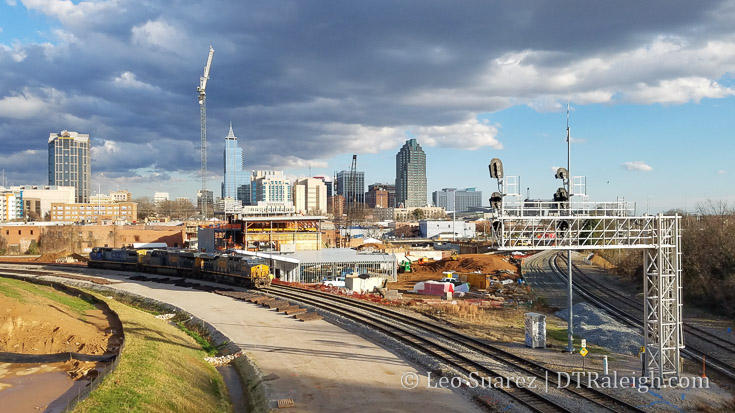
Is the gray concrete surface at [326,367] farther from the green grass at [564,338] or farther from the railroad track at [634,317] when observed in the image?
the railroad track at [634,317]

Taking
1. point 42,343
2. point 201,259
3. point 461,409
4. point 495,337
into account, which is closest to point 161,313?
point 42,343

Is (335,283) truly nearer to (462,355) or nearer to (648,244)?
(462,355)

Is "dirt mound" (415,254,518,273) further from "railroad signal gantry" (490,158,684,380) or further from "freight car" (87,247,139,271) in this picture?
"railroad signal gantry" (490,158,684,380)

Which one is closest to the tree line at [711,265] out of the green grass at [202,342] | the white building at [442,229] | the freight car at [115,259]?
the green grass at [202,342]

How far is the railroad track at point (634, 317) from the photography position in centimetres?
2547

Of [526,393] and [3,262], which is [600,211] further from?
[3,262]

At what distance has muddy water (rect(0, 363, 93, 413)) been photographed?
18.8 m

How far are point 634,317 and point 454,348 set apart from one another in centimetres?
2145

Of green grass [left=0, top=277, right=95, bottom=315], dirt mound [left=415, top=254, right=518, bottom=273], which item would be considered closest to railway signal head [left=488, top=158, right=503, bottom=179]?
green grass [left=0, top=277, right=95, bottom=315]

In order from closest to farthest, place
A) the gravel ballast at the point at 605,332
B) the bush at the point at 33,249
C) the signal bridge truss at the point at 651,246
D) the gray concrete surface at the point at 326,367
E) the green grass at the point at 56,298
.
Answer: the gray concrete surface at the point at 326,367, the signal bridge truss at the point at 651,246, the gravel ballast at the point at 605,332, the green grass at the point at 56,298, the bush at the point at 33,249

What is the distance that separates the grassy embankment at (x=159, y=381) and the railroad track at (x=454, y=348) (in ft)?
34.6

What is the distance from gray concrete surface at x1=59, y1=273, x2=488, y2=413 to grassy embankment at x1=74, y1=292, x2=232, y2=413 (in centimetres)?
250

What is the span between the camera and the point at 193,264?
60844 millimetres

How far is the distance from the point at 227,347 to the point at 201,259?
33512 millimetres
